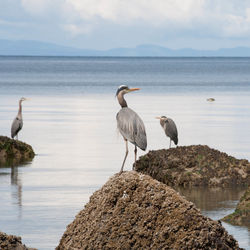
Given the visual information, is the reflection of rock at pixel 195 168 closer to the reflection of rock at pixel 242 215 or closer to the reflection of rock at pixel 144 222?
the reflection of rock at pixel 242 215

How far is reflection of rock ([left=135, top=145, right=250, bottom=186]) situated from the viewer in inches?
775

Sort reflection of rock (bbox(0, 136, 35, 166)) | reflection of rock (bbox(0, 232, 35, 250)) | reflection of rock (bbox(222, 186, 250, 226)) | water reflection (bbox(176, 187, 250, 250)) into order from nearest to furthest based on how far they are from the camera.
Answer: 1. reflection of rock (bbox(0, 232, 35, 250))
2. reflection of rock (bbox(222, 186, 250, 226))
3. water reflection (bbox(176, 187, 250, 250))
4. reflection of rock (bbox(0, 136, 35, 166))

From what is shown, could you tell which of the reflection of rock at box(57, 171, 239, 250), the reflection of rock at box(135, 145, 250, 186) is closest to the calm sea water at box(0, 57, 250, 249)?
the reflection of rock at box(135, 145, 250, 186)

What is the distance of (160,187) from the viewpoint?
32.5ft

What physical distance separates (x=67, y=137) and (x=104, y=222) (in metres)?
21.6

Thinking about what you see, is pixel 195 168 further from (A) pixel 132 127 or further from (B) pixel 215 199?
(A) pixel 132 127

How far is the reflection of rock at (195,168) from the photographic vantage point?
19.7 metres

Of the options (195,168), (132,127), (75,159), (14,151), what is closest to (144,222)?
(132,127)

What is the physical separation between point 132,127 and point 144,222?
332cm

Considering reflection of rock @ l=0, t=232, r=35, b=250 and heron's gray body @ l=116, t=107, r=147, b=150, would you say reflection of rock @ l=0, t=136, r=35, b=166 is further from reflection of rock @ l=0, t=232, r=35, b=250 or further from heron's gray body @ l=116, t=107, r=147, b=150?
reflection of rock @ l=0, t=232, r=35, b=250

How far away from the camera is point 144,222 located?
962cm

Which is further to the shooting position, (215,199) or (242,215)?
(215,199)

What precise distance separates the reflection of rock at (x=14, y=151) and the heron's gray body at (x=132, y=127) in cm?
1250

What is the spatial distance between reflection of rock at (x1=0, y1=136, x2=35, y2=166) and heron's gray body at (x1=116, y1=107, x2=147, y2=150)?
1250 centimetres
